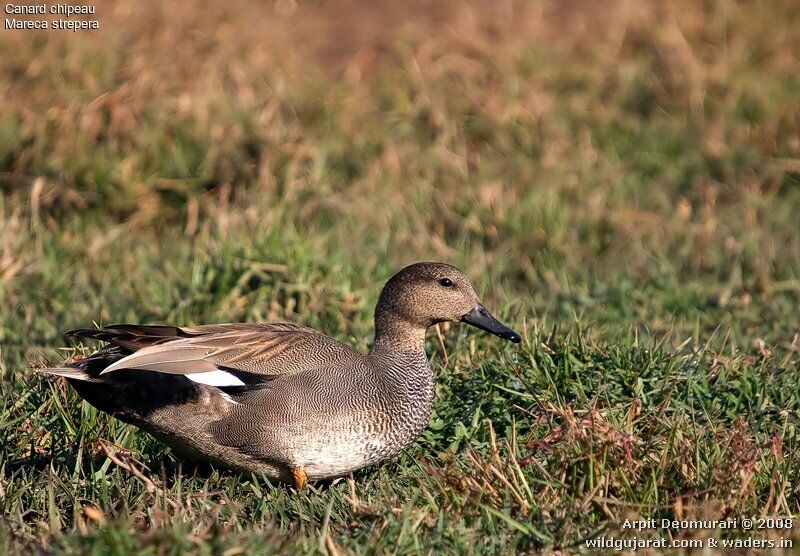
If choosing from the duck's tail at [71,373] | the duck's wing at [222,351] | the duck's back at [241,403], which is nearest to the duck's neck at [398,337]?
the duck's wing at [222,351]

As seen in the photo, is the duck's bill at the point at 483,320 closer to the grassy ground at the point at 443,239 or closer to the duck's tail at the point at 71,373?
the grassy ground at the point at 443,239

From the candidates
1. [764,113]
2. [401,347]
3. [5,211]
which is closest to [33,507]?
[401,347]

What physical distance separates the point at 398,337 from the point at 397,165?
293cm

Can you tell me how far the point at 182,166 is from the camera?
6480 millimetres

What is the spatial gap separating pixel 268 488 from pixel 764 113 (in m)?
4.99

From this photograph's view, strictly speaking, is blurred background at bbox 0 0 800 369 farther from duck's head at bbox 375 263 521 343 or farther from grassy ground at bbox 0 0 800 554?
duck's head at bbox 375 263 521 343

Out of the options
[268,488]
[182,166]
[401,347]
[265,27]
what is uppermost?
[265,27]

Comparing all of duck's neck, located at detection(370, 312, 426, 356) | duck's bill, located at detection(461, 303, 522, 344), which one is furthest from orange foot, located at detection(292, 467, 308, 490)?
duck's bill, located at detection(461, 303, 522, 344)

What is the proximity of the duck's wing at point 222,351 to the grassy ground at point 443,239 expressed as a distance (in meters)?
0.35

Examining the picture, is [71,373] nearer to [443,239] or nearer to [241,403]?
[241,403]

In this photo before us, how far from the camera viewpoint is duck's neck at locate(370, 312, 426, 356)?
13.6 feet

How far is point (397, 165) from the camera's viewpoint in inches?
275

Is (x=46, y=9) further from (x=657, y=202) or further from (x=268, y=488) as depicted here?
(x=268, y=488)

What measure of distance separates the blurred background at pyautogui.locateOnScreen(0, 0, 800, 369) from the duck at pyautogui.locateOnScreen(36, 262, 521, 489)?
0.94 m
